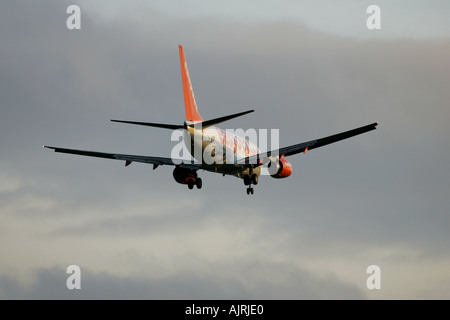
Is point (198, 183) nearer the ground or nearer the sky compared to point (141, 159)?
nearer the ground

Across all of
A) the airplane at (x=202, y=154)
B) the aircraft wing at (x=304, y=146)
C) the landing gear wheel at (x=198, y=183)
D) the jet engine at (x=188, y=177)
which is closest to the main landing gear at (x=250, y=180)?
the airplane at (x=202, y=154)

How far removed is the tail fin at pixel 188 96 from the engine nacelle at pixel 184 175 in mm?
5135

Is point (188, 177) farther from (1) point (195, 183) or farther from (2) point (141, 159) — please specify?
(2) point (141, 159)

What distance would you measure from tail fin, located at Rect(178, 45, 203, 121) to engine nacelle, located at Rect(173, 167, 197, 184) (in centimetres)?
513

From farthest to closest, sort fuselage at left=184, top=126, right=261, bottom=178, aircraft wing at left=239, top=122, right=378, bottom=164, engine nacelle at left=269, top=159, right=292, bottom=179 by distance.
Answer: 1. engine nacelle at left=269, top=159, right=292, bottom=179
2. fuselage at left=184, top=126, right=261, bottom=178
3. aircraft wing at left=239, top=122, right=378, bottom=164

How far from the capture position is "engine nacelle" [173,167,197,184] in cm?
7506

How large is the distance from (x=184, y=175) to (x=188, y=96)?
7.54m

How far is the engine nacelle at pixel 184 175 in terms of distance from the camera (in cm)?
7506

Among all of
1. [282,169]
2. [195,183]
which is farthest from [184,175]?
[282,169]

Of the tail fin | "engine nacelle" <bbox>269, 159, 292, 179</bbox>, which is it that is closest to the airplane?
the tail fin

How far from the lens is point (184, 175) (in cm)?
7519

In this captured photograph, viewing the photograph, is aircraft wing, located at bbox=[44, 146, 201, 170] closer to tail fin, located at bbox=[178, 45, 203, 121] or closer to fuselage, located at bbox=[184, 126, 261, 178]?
fuselage, located at bbox=[184, 126, 261, 178]

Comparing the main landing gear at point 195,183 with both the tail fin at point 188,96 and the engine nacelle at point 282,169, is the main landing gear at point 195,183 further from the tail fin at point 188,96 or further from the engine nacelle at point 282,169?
the engine nacelle at point 282,169

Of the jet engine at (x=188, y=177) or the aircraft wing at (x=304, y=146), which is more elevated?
the aircraft wing at (x=304, y=146)
